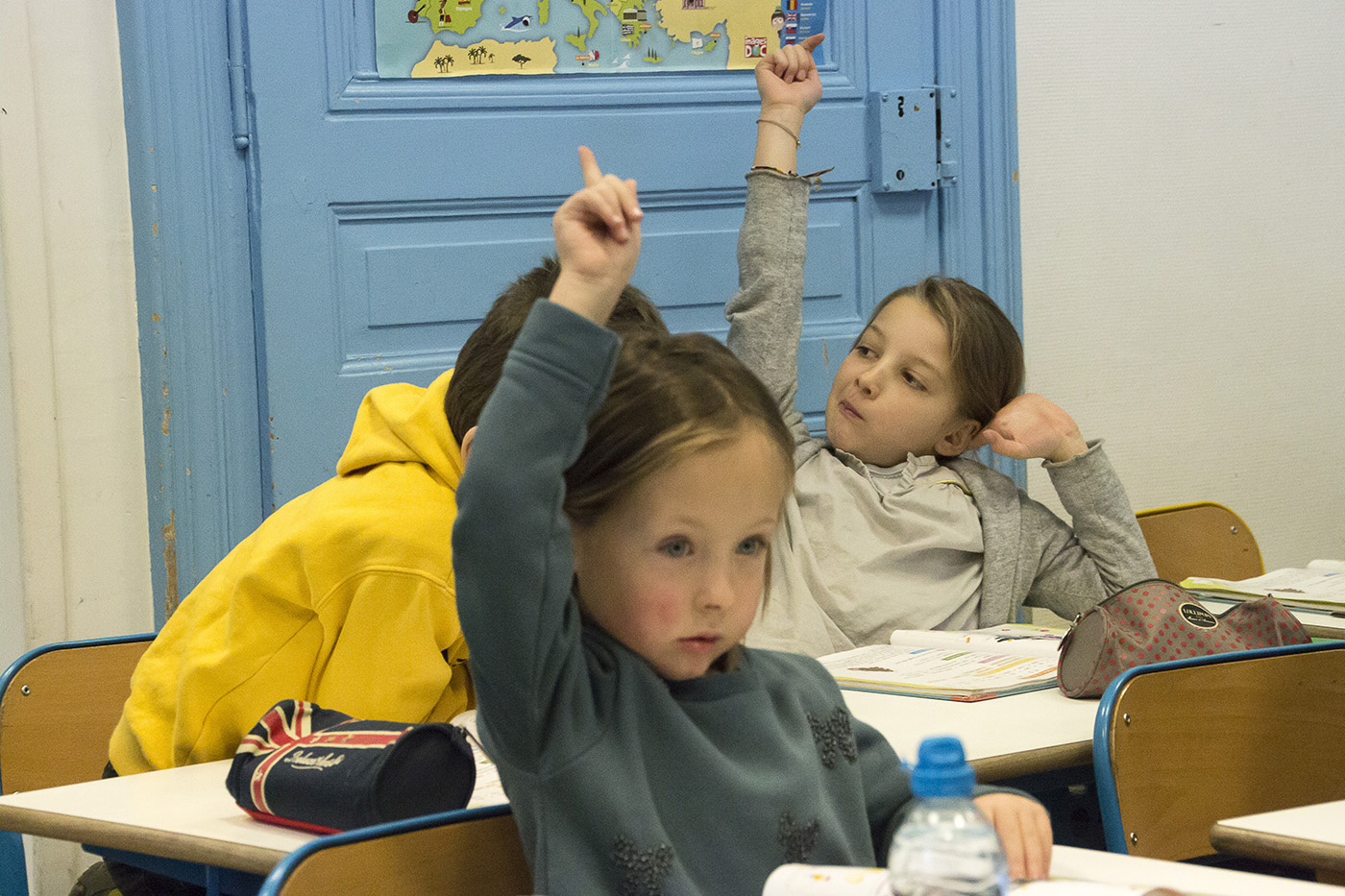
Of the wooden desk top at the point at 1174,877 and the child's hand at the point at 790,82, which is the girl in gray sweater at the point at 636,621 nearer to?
the wooden desk top at the point at 1174,877

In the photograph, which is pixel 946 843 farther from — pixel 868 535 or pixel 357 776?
pixel 868 535

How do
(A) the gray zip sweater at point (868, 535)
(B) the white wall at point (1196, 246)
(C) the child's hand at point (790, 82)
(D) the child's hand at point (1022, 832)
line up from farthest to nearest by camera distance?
(B) the white wall at point (1196, 246)
(C) the child's hand at point (790, 82)
(A) the gray zip sweater at point (868, 535)
(D) the child's hand at point (1022, 832)

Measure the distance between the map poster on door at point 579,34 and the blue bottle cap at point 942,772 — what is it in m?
1.94

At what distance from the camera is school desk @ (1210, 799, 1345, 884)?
1012 millimetres

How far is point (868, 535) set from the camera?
2.12 metres

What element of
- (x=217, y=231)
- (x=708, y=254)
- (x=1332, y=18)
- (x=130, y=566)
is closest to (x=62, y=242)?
(x=217, y=231)

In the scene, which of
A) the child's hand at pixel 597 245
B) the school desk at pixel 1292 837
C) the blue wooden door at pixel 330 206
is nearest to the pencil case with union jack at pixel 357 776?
the child's hand at pixel 597 245

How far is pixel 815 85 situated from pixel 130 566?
4.94 feet

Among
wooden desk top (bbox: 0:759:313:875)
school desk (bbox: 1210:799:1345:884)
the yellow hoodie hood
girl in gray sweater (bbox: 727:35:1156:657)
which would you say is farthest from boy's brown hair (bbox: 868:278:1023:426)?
wooden desk top (bbox: 0:759:313:875)

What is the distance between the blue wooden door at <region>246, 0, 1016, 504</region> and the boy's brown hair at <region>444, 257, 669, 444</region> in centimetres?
85

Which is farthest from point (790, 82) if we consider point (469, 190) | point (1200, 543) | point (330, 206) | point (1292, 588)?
point (1292, 588)

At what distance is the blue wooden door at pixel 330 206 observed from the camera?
226 cm

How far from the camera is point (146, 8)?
2209mm

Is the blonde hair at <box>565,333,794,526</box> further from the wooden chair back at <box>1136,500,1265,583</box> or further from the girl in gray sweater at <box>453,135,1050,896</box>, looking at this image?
the wooden chair back at <box>1136,500,1265,583</box>
